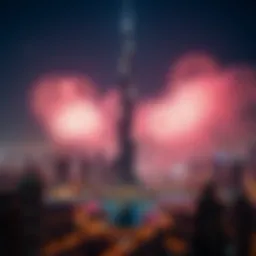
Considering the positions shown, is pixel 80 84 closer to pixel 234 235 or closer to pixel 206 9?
pixel 206 9

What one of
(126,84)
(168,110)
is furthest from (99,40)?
(168,110)

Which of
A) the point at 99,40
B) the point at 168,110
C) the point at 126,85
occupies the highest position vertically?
the point at 99,40

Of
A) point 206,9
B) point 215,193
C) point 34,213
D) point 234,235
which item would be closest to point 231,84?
point 206,9

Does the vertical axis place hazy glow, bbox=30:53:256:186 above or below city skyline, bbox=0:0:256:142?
below

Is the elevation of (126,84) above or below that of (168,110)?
above

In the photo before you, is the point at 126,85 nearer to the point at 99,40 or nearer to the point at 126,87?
the point at 126,87

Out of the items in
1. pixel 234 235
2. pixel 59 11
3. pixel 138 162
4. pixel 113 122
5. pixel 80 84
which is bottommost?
pixel 234 235

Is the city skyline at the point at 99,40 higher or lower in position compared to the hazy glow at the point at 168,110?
higher
